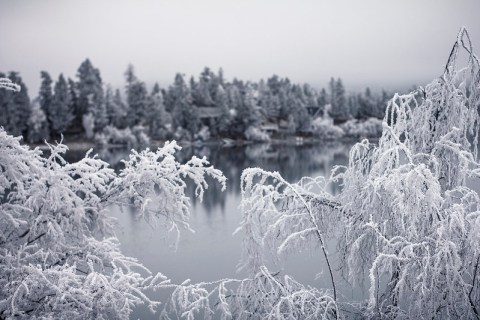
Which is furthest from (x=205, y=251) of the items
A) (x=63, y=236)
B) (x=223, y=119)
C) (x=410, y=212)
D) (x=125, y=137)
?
(x=223, y=119)

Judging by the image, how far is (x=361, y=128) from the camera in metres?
104

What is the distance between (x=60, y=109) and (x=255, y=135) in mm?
42278

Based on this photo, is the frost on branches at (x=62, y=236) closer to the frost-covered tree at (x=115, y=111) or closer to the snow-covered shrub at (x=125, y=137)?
the snow-covered shrub at (x=125, y=137)

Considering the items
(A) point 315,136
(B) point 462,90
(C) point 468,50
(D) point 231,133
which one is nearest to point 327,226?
(B) point 462,90

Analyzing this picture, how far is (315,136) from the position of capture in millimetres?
103125

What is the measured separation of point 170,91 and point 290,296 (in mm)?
101484

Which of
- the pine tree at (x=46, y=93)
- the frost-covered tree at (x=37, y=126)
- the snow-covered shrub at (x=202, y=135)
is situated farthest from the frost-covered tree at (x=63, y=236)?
the snow-covered shrub at (x=202, y=135)

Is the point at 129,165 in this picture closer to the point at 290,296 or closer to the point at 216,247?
the point at 290,296

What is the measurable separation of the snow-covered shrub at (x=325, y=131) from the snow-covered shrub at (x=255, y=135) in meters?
14.9

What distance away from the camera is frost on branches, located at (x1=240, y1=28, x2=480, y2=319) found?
401cm

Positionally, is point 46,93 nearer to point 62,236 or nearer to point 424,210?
point 62,236

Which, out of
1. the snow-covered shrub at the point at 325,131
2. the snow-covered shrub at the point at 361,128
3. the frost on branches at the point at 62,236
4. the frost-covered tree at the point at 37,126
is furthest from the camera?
the snow-covered shrub at the point at 361,128

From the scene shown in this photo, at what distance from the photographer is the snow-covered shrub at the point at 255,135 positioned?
93688 millimetres

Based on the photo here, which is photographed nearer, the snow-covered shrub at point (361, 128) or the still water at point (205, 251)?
the still water at point (205, 251)
